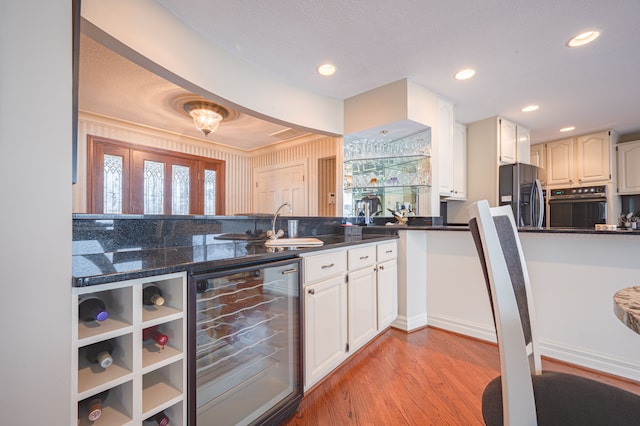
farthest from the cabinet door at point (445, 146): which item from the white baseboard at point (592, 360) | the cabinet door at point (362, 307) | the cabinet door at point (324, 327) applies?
the cabinet door at point (324, 327)

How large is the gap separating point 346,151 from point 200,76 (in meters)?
1.68

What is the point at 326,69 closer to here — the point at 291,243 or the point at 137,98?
the point at 291,243

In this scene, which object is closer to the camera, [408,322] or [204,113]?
[408,322]

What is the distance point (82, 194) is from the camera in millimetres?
3656

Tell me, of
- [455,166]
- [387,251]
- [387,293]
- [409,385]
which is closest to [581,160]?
[455,166]

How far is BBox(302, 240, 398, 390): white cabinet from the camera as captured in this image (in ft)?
4.95

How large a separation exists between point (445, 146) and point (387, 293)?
179 centimetres

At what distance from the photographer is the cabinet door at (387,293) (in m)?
2.18

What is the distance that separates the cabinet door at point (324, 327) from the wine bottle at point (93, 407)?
87cm

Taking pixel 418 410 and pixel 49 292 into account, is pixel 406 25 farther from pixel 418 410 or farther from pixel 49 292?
pixel 418 410

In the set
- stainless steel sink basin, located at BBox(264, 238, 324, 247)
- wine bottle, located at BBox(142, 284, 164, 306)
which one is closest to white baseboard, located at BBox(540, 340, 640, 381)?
stainless steel sink basin, located at BBox(264, 238, 324, 247)

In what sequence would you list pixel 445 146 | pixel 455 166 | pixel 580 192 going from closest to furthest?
1. pixel 445 146
2. pixel 455 166
3. pixel 580 192

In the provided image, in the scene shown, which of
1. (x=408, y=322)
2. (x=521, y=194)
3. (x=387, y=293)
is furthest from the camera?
(x=521, y=194)

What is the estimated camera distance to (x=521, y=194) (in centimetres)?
339
